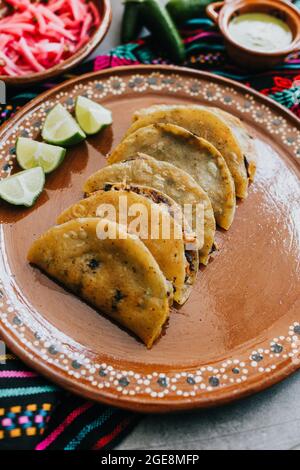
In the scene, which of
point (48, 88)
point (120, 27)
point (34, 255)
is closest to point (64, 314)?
point (34, 255)

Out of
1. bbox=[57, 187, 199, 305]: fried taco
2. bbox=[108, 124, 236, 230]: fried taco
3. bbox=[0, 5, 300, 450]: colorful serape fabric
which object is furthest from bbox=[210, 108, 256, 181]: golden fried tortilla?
bbox=[0, 5, 300, 450]: colorful serape fabric

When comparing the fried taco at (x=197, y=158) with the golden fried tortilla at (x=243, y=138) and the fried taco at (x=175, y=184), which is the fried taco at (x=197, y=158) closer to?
the fried taco at (x=175, y=184)

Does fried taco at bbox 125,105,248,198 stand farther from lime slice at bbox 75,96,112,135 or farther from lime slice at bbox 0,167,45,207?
lime slice at bbox 0,167,45,207

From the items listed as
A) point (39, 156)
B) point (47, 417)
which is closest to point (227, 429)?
point (47, 417)

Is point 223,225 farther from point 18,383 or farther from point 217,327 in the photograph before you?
point 18,383

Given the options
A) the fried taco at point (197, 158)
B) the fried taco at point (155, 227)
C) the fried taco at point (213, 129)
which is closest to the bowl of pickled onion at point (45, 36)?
the fried taco at point (213, 129)
